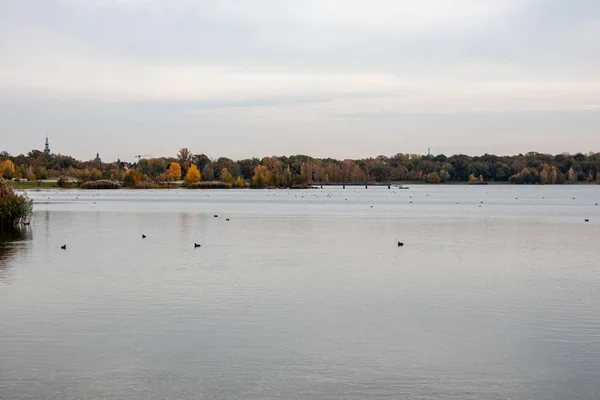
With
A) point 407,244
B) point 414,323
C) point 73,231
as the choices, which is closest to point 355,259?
point 407,244

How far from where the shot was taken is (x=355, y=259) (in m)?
32.0

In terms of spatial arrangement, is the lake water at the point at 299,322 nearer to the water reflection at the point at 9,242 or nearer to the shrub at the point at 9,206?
the water reflection at the point at 9,242

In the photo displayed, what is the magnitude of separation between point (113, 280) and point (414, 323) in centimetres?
1152

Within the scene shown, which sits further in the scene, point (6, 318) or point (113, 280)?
point (113, 280)

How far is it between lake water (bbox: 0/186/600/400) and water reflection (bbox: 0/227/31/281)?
0.30 m

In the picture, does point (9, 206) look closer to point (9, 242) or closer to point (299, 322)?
point (9, 242)

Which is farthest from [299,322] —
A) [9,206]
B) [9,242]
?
[9,206]

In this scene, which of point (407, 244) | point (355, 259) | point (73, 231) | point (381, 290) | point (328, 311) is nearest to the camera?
point (328, 311)

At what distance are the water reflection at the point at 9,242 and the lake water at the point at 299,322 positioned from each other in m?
0.30

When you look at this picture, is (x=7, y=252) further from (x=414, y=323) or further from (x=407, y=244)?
(x=414, y=323)

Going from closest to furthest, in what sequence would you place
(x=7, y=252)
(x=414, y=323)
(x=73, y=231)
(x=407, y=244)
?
(x=414, y=323) → (x=7, y=252) → (x=407, y=244) → (x=73, y=231)

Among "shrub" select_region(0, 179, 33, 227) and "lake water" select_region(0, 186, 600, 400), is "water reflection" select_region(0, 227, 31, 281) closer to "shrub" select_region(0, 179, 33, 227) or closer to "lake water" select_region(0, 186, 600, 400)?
"lake water" select_region(0, 186, 600, 400)

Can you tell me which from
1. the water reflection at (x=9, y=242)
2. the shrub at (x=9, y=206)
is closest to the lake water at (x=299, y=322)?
the water reflection at (x=9, y=242)

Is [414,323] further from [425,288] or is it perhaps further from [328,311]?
[425,288]
